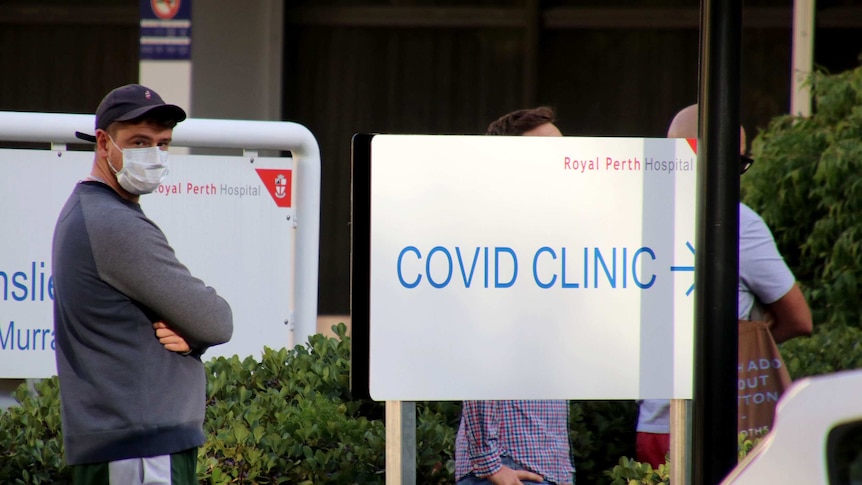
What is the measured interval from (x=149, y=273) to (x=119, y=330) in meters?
0.17

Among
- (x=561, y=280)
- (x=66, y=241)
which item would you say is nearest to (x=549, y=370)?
(x=561, y=280)

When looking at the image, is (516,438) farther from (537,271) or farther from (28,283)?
(28,283)

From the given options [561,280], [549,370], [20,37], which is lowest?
[549,370]

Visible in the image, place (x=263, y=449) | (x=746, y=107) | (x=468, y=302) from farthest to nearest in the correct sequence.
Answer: (x=746, y=107)
(x=263, y=449)
(x=468, y=302)

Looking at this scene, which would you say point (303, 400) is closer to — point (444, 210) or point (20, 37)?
point (444, 210)

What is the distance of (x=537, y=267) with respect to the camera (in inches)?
147

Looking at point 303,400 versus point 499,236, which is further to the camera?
point 303,400

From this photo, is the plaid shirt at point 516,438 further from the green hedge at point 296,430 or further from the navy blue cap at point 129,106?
the navy blue cap at point 129,106

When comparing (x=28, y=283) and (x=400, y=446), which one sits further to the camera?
(x=28, y=283)

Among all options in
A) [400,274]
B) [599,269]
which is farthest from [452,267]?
[599,269]

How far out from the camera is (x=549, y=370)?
3729 millimetres

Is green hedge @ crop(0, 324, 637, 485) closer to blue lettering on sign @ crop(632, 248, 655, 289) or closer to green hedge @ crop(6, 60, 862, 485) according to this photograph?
green hedge @ crop(6, 60, 862, 485)

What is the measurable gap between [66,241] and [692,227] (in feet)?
6.25

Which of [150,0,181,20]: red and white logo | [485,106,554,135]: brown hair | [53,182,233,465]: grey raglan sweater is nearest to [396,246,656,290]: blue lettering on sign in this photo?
[485,106,554,135]: brown hair
